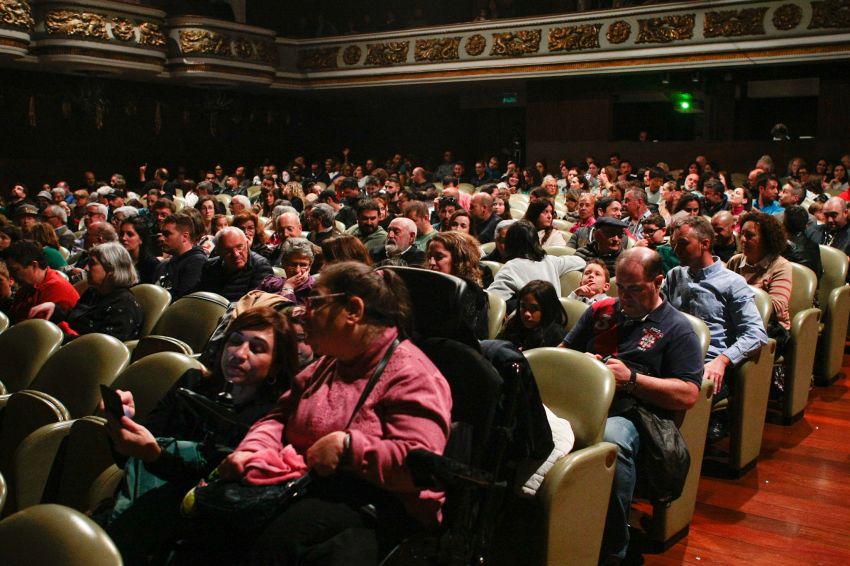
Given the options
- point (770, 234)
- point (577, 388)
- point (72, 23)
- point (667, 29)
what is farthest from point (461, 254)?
point (72, 23)

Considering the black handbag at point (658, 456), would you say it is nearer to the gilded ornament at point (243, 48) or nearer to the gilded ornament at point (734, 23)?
the gilded ornament at point (734, 23)

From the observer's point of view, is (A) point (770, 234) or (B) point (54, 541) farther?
(A) point (770, 234)

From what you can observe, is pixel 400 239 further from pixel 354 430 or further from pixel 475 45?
pixel 475 45

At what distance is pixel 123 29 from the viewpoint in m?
13.1

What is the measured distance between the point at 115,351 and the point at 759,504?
2.57 metres

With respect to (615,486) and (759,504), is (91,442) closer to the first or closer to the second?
(615,486)

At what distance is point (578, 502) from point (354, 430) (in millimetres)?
801

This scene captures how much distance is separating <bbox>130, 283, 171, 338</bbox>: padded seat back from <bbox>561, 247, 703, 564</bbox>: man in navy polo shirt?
7.78 ft

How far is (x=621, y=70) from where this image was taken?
480 inches

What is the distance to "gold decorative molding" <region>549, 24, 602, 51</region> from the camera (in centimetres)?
1238

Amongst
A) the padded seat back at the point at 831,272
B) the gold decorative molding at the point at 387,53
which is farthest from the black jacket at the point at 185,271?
the gold decorative molding at the point at 387,53

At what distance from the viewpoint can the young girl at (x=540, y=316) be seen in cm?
327

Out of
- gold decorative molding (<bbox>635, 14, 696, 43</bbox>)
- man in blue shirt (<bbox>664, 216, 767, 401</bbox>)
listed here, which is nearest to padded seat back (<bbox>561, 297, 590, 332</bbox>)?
man in blue shirt (<bbox>664, 216, 767, 401</bbox>)

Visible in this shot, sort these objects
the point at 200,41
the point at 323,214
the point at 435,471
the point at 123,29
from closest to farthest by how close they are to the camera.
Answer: the point at 435,471 → the point at 323,214 → the point at 123,29 → the point at 200,41
